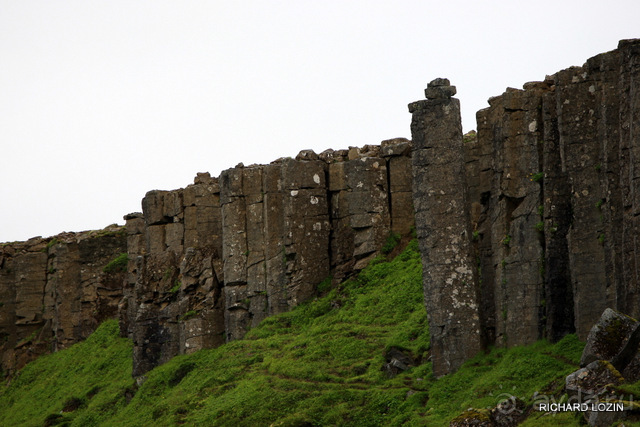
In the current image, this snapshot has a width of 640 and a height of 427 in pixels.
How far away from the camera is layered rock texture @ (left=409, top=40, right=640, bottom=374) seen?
29.8m

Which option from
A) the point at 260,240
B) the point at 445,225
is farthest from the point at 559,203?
the point at 260,240

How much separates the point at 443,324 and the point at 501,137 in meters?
5.99

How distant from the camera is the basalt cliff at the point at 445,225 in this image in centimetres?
3081

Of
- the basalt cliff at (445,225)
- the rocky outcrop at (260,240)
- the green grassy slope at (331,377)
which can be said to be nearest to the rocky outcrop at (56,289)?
the basalt cliff at (445,225)

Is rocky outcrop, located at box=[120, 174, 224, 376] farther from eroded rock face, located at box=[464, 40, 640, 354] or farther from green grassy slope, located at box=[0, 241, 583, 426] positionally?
eroded rock face, located at box=[464, 40, 640, 354]

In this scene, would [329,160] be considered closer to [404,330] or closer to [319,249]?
[319,249]

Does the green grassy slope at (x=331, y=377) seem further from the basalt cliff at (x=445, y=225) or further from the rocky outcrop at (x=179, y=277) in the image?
the rocky outcrop at (x=179, y=277)

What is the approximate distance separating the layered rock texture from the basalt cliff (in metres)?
0.04

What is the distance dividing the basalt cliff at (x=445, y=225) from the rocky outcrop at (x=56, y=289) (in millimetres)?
1492

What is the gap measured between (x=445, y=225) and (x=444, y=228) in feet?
0.34

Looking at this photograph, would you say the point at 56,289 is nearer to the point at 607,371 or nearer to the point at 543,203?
the point at 543,203

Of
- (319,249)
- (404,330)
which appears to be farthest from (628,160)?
(319,249)

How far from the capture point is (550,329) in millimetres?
32125

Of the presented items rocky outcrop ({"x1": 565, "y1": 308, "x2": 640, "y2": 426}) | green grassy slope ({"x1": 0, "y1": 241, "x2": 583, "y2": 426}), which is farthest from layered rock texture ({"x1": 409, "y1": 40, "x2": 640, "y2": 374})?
rocky outcrop ({"x1": 565, "y1": 308, "x2": 640, "y2": 426})
